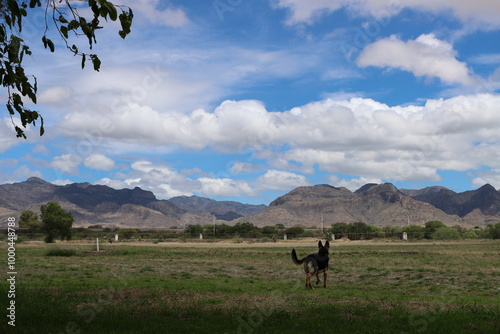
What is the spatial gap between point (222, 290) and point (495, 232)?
7833 cm

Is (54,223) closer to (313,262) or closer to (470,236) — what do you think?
(313,262)

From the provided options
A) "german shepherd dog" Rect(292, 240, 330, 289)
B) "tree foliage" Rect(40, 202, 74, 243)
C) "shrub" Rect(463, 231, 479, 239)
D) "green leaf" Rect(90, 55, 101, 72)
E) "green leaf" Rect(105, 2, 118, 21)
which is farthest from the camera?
"shrub" Rect(463, 231, 479, 239)

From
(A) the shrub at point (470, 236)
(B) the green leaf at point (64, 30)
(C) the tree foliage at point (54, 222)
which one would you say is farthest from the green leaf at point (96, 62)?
(A) the shrub at point (470, 236)

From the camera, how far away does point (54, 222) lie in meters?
73.3

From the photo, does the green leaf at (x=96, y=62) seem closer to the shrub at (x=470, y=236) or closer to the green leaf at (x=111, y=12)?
the green leaf at (x=111, y=12)

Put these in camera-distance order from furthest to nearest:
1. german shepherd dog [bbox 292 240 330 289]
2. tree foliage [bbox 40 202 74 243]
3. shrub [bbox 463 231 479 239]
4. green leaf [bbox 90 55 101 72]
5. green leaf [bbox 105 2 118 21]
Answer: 1. shrub [bbox 463 231 479 239]
2. tree foliage [bbox 40 202 74 243]
3. german shepherd dog [bbox 292 240 330 289]
4. green leaf [bbox 90 55 101 72]
5. green leaf [bbox 105 2 118 21]

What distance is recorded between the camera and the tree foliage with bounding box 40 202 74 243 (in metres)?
73.2

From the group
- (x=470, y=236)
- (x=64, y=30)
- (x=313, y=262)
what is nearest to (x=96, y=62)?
(x=64, y=30)

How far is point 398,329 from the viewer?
9719 millimetres

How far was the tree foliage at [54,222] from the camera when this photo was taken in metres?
73.2

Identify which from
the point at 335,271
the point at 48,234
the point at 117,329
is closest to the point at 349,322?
the point at 117,329

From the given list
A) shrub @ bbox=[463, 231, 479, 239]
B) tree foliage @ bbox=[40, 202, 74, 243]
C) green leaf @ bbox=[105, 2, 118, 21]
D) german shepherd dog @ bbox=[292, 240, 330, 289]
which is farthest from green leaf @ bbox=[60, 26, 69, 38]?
shrub @ bbox=[463, 231, 479, 239]

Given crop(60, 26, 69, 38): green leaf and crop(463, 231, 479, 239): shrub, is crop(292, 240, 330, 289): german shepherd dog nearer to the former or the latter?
crop(60, 26, 69, 38): green leaf

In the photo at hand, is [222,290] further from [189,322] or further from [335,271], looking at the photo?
[335,271]
